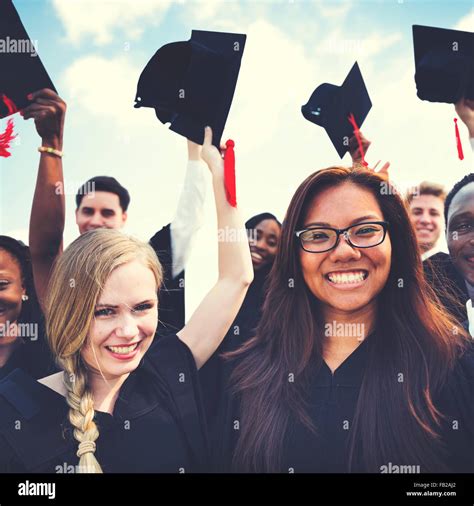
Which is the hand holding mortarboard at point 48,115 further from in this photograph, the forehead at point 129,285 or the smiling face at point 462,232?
the smiling face at point 462,232

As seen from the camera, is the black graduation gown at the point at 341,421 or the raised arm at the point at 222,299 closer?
the black graduation gown at the point at 341,421

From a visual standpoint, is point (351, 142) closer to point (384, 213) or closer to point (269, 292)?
point (384, 213)

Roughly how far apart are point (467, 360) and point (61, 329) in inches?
89.8

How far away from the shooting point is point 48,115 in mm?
3502

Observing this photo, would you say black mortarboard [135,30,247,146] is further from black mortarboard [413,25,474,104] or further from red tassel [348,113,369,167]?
black mortarboard [413,25,474,104]

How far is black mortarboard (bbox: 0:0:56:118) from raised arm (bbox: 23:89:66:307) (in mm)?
64

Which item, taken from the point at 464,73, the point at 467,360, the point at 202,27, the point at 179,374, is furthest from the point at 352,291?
the point at 202,27

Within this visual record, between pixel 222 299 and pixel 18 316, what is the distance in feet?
3.93

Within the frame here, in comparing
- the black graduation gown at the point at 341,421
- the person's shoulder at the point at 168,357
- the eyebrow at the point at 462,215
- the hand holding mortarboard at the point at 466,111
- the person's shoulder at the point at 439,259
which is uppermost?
the hand holding mortarboard at the point at 466,111

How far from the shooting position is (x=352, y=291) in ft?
10.9

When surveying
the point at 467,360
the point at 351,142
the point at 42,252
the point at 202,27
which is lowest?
the point at 467,360

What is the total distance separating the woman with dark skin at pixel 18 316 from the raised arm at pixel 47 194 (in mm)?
69

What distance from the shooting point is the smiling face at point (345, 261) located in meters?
3.30

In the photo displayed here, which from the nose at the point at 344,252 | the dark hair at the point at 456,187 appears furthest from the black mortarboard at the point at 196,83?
the dark hair at the point at 456,187
